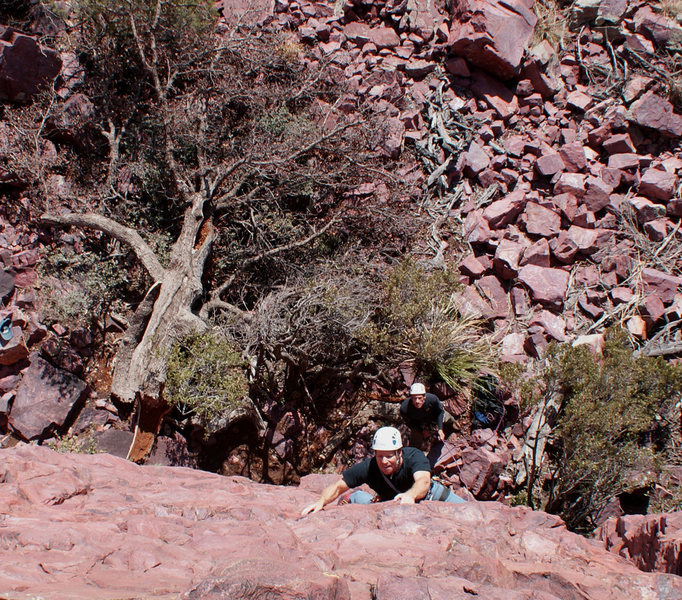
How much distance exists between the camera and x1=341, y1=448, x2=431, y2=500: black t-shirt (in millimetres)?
4301

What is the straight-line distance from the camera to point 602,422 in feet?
17.7

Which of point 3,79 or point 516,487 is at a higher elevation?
point 3,79

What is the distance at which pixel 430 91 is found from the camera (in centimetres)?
1021

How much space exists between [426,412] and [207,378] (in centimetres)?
253

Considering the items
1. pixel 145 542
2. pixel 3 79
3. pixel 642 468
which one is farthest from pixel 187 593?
pixel 3 79

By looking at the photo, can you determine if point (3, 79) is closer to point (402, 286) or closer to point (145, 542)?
point (402, 286)

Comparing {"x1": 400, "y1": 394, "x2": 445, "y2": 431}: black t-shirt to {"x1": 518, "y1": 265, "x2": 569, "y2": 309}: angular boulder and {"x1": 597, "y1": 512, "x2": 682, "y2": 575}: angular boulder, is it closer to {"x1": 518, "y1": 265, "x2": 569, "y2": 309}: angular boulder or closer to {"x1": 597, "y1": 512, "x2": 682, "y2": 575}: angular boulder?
{"x1": 597, "y1": 512, "x2": 682, "y2": 575}: angular boulder

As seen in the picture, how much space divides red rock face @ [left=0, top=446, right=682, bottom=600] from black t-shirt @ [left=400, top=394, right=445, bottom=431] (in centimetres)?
224

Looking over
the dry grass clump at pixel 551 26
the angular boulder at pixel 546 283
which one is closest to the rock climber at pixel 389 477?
the angular boulder at pixel 546 283

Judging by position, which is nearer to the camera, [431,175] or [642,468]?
[642,468]

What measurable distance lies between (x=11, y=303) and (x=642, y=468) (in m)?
8.01

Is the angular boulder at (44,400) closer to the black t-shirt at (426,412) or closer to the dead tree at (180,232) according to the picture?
the dead tree at (180,232)

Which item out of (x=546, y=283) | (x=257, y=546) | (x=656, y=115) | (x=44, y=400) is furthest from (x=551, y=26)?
(x=257, y=546)

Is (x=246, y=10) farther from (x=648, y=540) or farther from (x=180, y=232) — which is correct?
(x=648, y=540)
